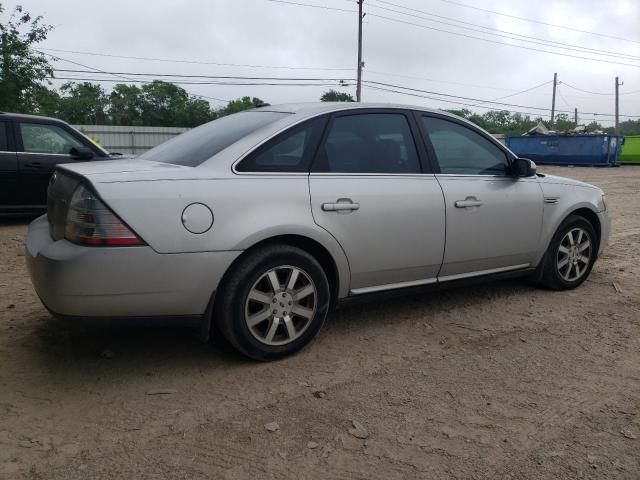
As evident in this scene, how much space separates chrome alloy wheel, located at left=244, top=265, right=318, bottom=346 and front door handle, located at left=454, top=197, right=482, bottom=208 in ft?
4.26

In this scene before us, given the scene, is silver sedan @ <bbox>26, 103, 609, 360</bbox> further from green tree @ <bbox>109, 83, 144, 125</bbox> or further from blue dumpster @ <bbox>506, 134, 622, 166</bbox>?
green tree @ <bbox>109, 83, 144, 125</bbox>

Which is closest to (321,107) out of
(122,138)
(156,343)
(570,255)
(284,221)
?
(284,221)

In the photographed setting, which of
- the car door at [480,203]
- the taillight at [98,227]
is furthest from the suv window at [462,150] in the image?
the taillight at [98,227]

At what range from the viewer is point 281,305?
10.9ft

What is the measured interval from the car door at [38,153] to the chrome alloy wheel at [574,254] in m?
6.33

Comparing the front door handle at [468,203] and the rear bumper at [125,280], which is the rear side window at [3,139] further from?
the front door handle at [468,203]

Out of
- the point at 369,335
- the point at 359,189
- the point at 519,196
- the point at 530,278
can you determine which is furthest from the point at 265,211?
→ the point at 530,278

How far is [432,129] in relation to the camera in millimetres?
4145

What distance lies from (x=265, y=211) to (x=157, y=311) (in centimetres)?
79

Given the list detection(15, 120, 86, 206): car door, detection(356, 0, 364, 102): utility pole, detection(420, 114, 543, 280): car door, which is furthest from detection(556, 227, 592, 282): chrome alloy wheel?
detection(356, 0, 364, 102): utility pole

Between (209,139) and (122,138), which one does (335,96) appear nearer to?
(122,138)

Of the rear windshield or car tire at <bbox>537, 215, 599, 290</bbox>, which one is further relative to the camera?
car tire at <bbox>537, 215, 599, 290</bbox>

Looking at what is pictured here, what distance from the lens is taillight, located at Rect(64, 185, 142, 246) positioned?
2820 millimetres

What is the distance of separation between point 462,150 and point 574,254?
1562mm
